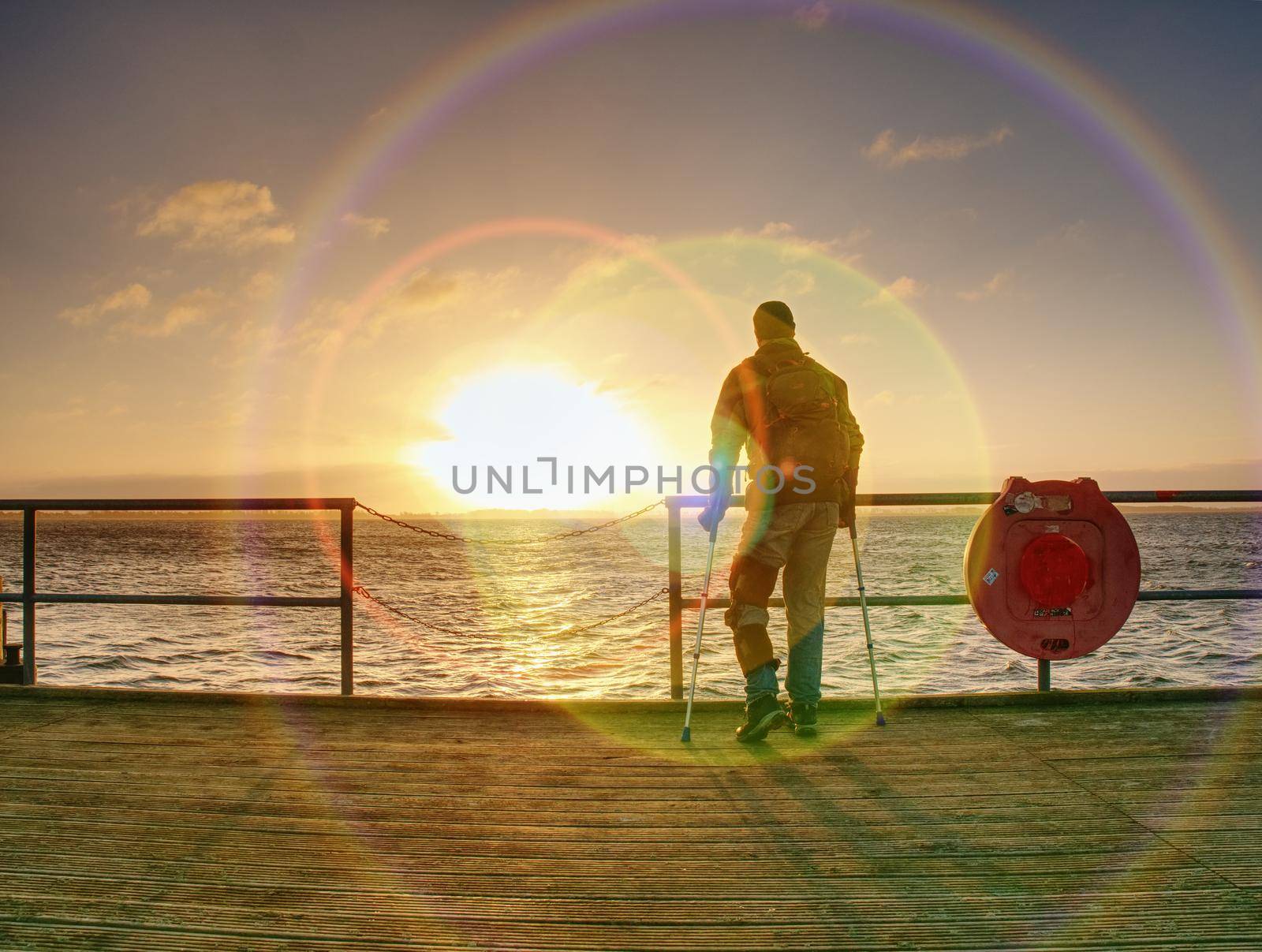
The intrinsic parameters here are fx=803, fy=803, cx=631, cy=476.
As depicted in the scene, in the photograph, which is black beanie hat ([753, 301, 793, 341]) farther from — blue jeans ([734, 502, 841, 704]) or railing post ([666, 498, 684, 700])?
railing post ([666, 498, 684, 700])

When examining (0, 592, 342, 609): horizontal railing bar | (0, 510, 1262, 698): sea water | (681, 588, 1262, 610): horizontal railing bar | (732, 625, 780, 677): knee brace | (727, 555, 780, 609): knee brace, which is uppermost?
(727, 555, 780, 609): knee brace

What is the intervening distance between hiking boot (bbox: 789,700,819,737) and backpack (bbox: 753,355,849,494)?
111 cm

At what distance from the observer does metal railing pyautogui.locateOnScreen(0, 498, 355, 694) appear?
16.0 ft

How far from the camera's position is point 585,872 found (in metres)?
2.50

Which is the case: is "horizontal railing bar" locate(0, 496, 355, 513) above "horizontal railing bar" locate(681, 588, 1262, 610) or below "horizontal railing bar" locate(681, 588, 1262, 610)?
above

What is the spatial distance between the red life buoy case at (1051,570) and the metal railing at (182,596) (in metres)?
3.67

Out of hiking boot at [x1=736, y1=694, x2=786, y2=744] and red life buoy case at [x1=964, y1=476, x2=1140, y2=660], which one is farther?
red life buoy case at [x1=964, y1=476, x2=1140, y2=660]

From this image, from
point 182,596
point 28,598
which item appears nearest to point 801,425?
point 182,596

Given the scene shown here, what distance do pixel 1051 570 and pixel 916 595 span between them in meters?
0.73

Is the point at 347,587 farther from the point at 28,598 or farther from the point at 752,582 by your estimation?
the point at 752,582

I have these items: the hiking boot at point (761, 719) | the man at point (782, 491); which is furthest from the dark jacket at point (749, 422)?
the hiking boot at point (761, 719)

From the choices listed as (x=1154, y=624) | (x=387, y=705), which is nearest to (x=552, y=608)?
(x=1154, y=624)

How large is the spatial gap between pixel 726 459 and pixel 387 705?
8.14ft

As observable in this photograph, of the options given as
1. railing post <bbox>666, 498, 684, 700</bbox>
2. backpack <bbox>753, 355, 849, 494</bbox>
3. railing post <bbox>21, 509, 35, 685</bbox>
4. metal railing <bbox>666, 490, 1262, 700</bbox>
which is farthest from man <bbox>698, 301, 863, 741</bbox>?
railing post <bbox>21, 509, 35, 685</bbox>
